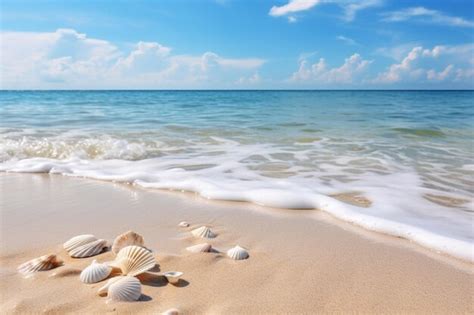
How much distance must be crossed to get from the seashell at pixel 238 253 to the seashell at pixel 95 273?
0.78 meters

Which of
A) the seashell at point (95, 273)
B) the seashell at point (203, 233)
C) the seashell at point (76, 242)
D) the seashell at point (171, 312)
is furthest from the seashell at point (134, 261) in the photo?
the seashell at point (203, 233)

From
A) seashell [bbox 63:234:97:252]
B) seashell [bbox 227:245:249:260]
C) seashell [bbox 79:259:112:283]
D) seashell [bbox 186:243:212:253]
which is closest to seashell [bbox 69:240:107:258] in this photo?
seashell [bbox 63:234:97:252]

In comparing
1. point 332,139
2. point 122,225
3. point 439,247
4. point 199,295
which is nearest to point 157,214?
point 122,225

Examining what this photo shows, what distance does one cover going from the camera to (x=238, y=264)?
7.58 feet

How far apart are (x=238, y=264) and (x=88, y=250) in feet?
3.33

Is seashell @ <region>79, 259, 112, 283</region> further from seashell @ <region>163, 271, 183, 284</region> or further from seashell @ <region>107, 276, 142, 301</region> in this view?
seashell @ <region>163, 271, 183, 284</region>

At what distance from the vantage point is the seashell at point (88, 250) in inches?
93.4

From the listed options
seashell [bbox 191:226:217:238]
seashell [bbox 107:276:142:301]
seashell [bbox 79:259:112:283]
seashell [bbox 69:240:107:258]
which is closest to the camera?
seashell [bbox 107:276:142:301]

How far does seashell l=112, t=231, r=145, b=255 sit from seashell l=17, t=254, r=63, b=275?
1.12ft

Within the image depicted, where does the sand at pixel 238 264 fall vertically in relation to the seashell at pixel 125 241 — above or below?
below

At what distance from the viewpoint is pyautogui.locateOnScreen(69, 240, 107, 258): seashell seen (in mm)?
2371

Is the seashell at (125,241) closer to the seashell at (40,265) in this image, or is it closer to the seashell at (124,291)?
the seashell at (40,265)

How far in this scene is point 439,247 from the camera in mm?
2625

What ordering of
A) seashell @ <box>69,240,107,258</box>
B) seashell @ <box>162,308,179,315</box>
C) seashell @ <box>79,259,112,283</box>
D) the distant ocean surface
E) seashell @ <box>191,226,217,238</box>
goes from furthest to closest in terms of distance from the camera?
the distant ocean surface, seashell @ <box>191,226,217,238</box>, seashell @ <box>69,240,107,258</box>, seashell @ <box>79,259,112,283</box>, seashell @ <box>162,308,179,315</box>
